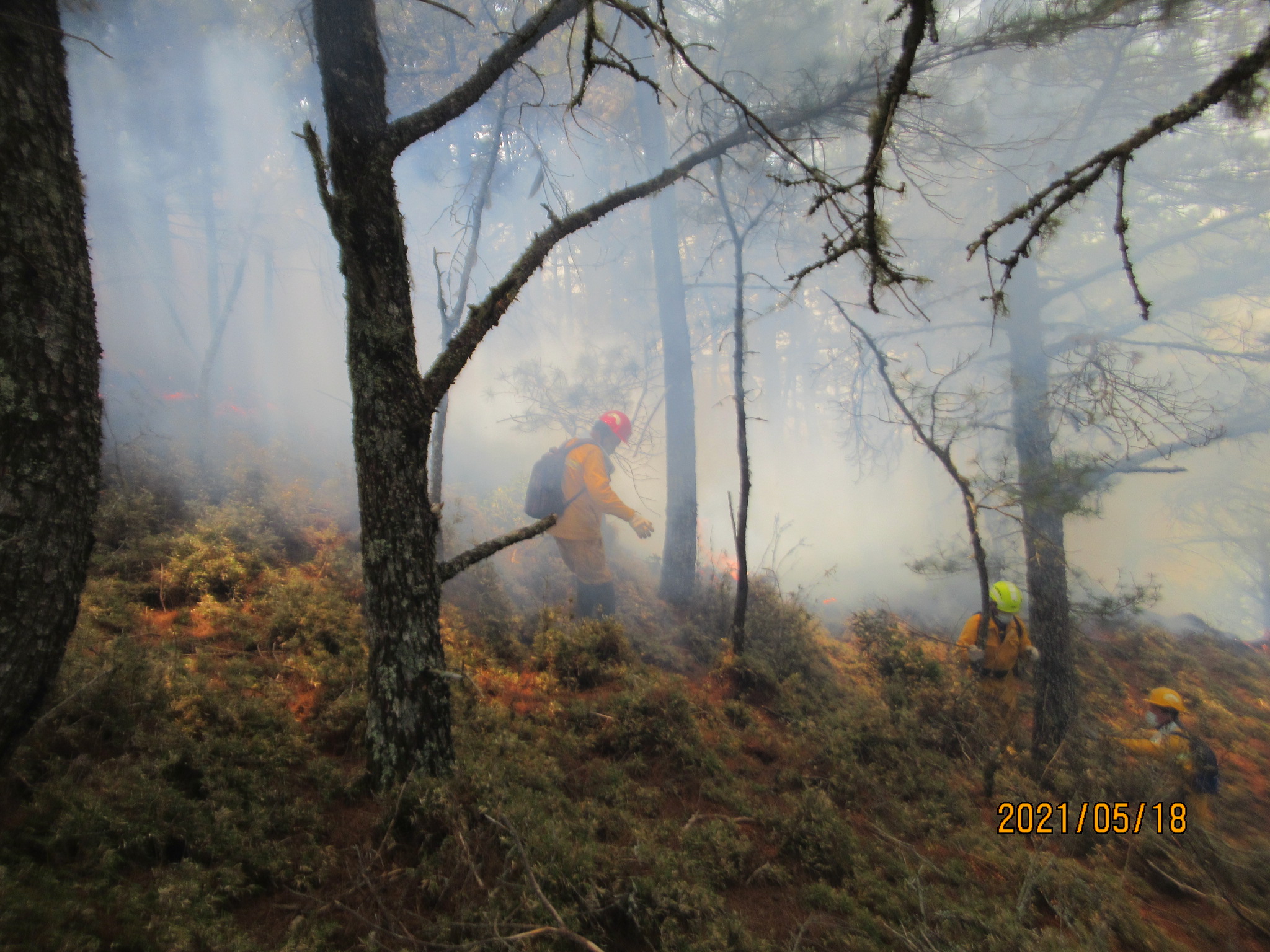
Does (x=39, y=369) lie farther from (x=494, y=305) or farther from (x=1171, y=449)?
(x=1171, y=449)

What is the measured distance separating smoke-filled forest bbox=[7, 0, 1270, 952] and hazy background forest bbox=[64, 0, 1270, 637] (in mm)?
201

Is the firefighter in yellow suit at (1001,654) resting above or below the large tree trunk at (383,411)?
below

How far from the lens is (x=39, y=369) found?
1699 millimetres

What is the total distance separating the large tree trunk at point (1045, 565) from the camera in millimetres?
5613

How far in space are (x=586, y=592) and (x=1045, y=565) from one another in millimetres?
5970

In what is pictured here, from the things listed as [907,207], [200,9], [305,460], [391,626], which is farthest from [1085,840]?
[907,207]

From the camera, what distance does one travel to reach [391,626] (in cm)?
230

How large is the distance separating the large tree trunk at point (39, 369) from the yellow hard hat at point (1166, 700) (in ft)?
27.5

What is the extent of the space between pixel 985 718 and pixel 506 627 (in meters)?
5.18

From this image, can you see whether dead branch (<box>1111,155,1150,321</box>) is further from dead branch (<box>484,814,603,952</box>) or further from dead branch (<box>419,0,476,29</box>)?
dead branch (<box>484,814,603,952</box>)

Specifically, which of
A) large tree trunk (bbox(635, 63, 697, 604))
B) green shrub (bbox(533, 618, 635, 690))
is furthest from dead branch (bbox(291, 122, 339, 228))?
large tree trunk (bbox(635, 63, 697, 604))

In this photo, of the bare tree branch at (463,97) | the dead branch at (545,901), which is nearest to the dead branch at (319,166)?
the bare tree branch at (463,97)

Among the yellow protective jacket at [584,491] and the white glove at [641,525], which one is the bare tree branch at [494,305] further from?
the white glove at [641,525]

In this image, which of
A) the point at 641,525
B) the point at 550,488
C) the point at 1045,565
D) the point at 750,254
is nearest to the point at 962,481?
the point at 1045,565
